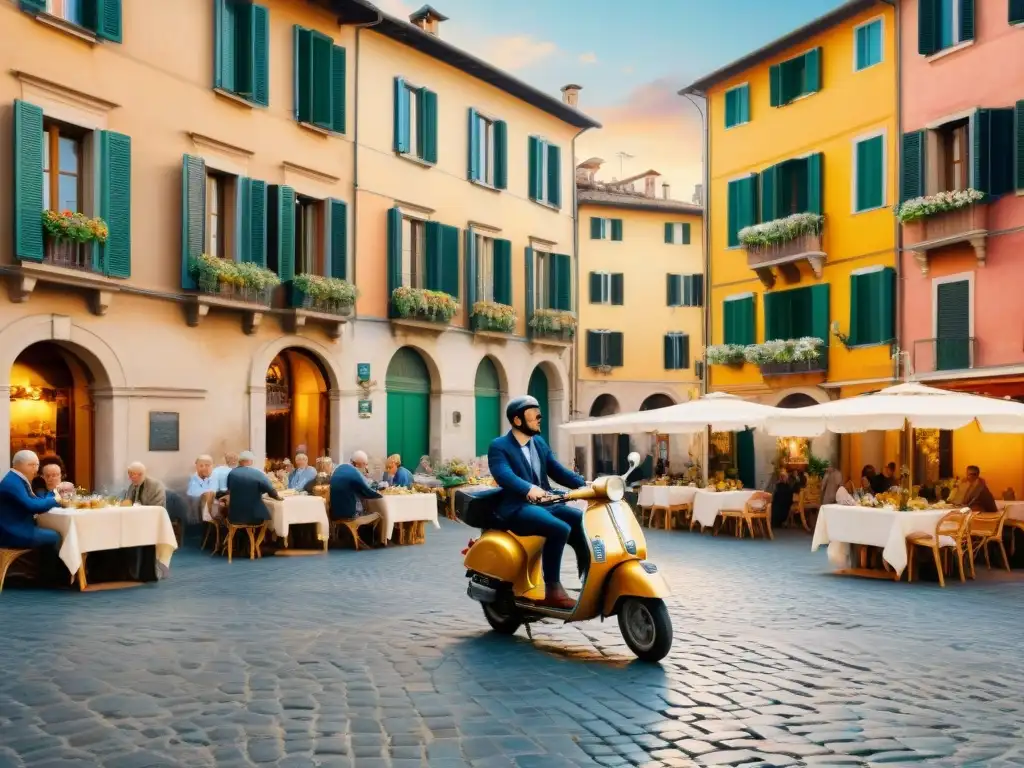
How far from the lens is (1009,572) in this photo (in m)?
13.3

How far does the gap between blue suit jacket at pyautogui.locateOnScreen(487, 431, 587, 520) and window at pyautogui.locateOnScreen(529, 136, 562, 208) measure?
20.2m

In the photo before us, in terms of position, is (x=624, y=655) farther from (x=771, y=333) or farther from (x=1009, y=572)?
(x=771, y=333)

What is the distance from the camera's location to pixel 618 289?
141ft

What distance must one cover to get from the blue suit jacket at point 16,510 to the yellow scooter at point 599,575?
4.88 meters

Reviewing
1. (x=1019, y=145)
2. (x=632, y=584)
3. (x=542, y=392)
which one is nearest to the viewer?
(x=632, y=584)

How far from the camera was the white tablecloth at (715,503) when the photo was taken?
18.3 m

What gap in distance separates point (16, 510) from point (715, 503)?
37.2 ft

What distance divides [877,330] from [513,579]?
17.1 metres

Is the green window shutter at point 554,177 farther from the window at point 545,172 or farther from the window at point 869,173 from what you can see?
the window at point 869,173

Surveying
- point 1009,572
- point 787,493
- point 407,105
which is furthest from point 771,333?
point 1009,572

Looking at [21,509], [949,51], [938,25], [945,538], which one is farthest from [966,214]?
[21,509]

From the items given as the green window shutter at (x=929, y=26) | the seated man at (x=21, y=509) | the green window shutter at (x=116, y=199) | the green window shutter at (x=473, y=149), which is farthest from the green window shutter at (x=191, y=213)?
the green window shutter at (x=929, y=26)

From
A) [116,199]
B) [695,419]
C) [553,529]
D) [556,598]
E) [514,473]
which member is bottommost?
[556,598]

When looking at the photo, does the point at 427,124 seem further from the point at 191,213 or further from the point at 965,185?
the point at 965,185
